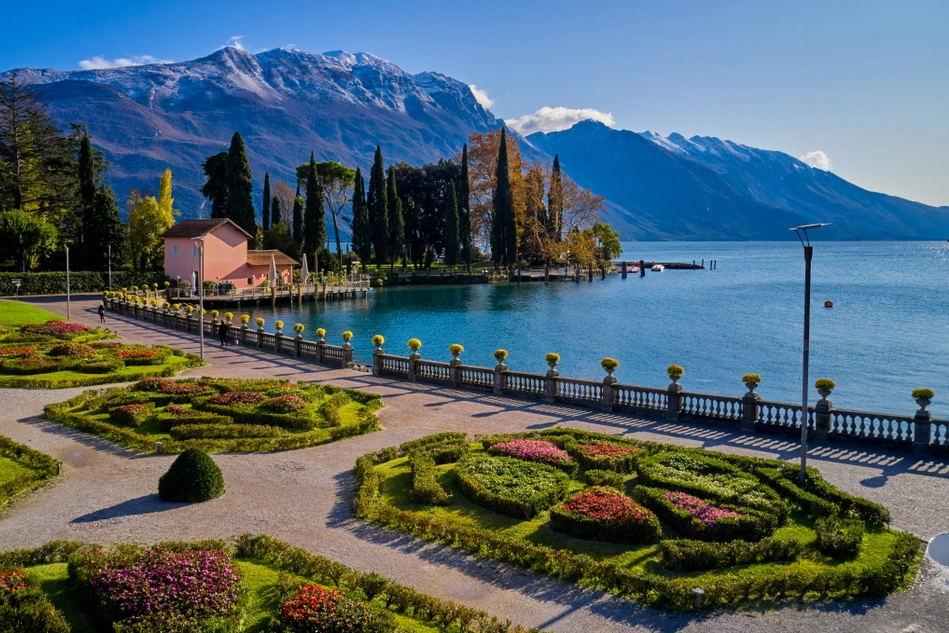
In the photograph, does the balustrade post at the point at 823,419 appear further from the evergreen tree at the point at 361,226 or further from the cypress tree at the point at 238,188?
the evergreen tree at the point at 361,226

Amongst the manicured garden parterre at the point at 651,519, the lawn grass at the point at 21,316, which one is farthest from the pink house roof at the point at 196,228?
the manicured garden parterre at the point at 651,519

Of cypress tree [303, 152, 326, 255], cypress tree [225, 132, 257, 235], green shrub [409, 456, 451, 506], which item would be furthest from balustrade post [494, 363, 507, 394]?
cypress tree [303, 152, 326, 255]

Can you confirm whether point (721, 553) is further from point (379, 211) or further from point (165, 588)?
point (379, 211)

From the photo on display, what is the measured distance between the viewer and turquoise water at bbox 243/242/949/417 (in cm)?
4084

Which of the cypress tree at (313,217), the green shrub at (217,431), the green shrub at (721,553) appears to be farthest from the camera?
the cypress tree at (313,217)

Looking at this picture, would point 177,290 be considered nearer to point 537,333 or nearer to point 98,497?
point 537,333

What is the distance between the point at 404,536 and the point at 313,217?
275ft

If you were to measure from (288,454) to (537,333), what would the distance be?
40.7m

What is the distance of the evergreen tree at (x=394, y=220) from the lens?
106125 mm

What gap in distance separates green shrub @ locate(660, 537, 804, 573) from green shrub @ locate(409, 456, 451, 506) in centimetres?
A: 488

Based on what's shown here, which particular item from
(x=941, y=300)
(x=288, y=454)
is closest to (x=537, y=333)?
(x=288, y=454)

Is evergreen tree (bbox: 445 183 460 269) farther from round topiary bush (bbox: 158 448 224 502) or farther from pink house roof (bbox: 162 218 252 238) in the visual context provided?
round topiary bush (bbox: 158 448 224 502)

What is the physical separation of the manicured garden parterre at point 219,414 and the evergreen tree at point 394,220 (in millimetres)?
81145

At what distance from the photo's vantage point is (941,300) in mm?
82188
